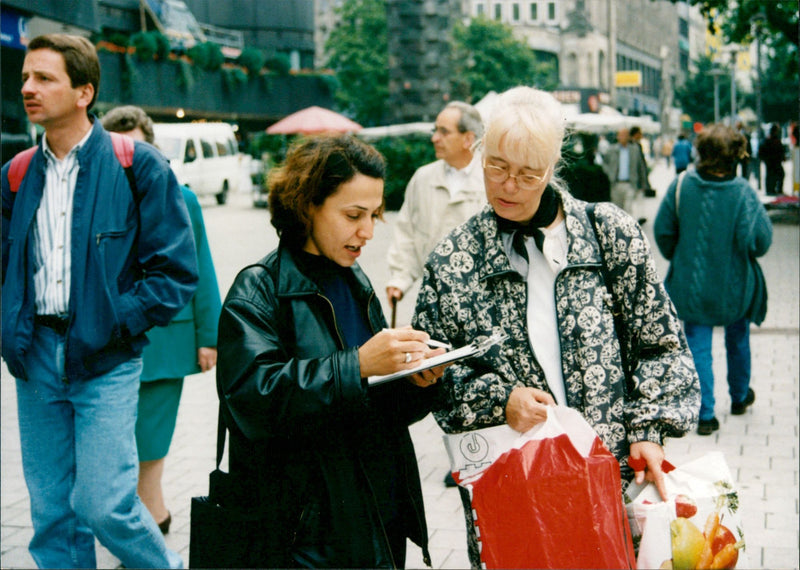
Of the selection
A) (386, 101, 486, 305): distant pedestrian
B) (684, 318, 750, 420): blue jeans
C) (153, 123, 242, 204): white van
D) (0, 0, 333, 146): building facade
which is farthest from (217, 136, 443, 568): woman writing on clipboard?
(0, 0, 333, 146): building facade

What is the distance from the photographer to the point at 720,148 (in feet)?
19.5

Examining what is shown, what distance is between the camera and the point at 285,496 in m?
2.35

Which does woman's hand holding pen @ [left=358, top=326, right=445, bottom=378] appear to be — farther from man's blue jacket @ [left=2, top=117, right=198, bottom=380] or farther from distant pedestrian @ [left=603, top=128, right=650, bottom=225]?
distant pedestrian @ [left=603, top=128, right=650, bottom=225]

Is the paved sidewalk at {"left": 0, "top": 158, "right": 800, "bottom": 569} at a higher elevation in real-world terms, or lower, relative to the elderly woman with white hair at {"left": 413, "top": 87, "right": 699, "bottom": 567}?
lower

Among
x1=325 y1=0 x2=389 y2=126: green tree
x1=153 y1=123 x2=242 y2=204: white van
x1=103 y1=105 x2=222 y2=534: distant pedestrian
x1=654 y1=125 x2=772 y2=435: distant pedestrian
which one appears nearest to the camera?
x1=103 y1=105 x2=222 y2=534: distant pedestrian

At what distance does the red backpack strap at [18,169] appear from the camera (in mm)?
3500

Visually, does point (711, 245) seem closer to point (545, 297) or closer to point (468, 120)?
point (468, 120)

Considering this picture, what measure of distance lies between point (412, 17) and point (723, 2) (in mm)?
6680

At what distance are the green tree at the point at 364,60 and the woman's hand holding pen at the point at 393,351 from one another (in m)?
53.6

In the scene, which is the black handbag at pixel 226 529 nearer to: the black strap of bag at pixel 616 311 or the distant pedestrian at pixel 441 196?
the black strap of bag at pixel 616 311

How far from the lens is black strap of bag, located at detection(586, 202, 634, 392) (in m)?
2.59

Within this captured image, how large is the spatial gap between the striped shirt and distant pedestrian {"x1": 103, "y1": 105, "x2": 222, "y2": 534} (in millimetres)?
1048

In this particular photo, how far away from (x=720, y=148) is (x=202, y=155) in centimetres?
2300

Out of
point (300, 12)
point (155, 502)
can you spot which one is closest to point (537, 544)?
point (155, 502)
